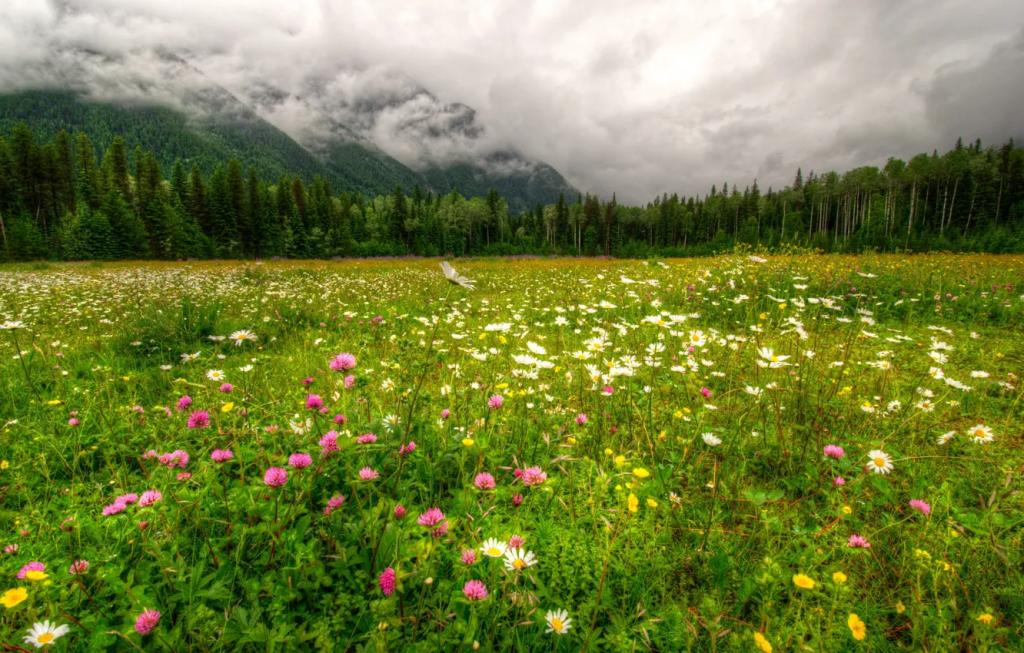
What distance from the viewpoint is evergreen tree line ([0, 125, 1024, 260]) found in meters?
37.4

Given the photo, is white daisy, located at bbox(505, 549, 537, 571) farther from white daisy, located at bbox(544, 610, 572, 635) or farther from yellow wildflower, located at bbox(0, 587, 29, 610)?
yellow wildflower, located at bbox(0, 587, 29, 610)

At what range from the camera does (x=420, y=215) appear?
6988 cm

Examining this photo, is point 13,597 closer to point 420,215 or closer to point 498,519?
point 498,519

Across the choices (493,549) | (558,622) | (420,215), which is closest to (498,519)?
(493,549)

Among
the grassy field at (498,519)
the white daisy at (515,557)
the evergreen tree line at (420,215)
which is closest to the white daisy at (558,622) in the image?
the grassy field at (498,519)

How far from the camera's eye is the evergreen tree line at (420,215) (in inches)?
1471

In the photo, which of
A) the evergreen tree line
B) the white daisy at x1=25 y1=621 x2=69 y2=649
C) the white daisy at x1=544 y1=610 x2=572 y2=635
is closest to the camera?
the white daisy at x1=25 y1=621 x2=69 y2=649

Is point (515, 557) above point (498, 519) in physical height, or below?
above

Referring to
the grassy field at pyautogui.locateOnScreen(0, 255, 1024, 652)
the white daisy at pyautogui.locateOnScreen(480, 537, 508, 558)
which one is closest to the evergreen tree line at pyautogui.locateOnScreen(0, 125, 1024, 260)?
the grassy field at pyautogui.locateOnScreen(0, 255, 1024, 652)

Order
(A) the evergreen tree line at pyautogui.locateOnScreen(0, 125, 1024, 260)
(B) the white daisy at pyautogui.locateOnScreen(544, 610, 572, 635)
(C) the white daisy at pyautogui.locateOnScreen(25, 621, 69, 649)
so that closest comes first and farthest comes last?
(C) the white daisy at pyautogui.locateOnScreen(25, 621, 69, 649)
(B) the white daisy at pyautogui.locateOnScreen(544, 610, 572, 635)
(A) the evergreen tree line at pyautogui.locateOnScreen(0, 125, 1024, 260)

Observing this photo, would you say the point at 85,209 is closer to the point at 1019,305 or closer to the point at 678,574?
the point at 678,574

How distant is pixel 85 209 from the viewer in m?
35.1

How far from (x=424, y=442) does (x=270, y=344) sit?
13.3 ft

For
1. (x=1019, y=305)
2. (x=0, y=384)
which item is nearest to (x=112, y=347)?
(x=0, y=384)
